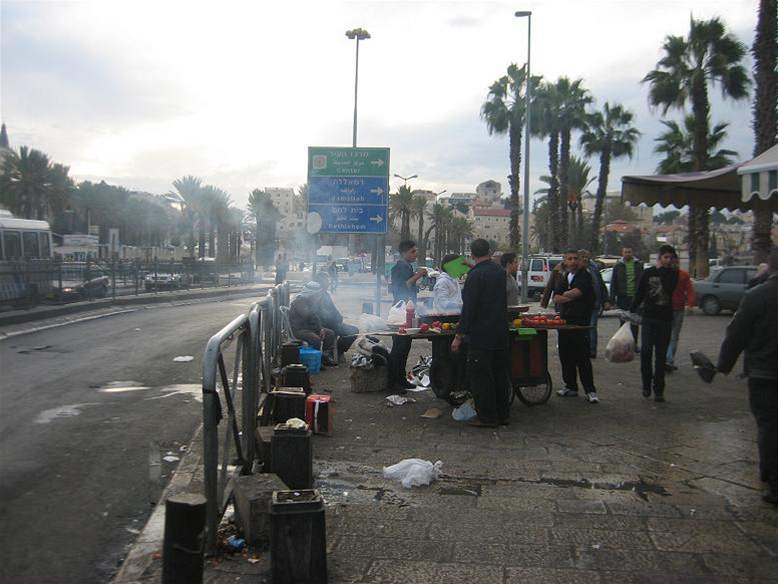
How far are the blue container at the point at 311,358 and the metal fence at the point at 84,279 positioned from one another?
36.5ft

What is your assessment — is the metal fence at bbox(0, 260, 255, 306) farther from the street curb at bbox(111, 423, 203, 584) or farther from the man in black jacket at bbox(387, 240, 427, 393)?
the street curb at bbox(111, 423, 203, 584)

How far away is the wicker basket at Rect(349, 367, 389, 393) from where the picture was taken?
28.7 ft

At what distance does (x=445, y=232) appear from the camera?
116 meters

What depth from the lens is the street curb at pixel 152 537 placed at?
3822 mm

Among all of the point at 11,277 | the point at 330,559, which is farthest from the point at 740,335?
the point at 11,277

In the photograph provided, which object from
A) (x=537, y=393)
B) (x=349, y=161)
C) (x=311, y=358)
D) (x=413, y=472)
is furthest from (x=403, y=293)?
(x=413, y=472)

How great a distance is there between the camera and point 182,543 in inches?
130

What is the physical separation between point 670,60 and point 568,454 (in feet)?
90.5

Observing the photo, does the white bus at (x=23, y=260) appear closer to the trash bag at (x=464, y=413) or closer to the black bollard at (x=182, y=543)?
the trash bag at (x=464, y=413)

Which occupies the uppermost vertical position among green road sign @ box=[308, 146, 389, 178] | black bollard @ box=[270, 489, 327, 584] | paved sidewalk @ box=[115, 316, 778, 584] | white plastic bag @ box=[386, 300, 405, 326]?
green road sign @ box=[308, 146, 389, 178]

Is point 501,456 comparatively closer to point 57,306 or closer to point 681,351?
point 681,351

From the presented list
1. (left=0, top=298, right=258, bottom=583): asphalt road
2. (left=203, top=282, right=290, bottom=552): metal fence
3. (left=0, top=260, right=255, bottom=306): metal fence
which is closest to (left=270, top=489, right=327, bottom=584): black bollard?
(left=203, top=282, right=290, bottom=552): metal fence

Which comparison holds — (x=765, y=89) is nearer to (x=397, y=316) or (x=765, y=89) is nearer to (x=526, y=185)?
(x=526, y=185)

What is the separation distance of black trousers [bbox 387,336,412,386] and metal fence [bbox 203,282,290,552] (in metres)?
2.96
